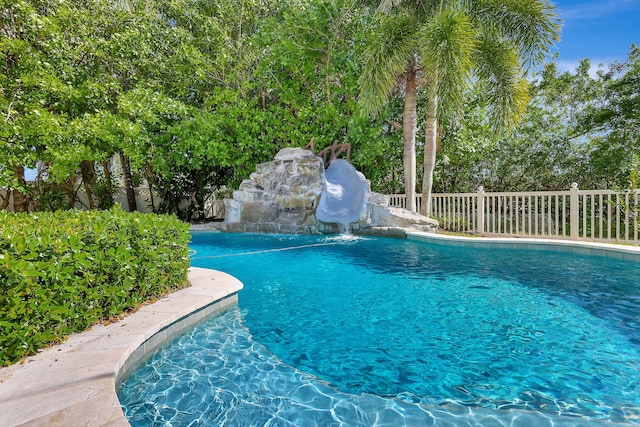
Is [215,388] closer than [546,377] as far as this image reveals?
Yes

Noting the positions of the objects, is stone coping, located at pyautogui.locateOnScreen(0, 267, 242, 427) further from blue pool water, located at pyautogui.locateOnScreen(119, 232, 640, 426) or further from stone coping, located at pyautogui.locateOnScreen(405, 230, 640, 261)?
stone coping, located at pyautogui.locateOnScreen(405, 230, 640, 261)

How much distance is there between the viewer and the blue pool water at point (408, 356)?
7.04 ft

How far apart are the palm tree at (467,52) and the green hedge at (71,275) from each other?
7.95 m

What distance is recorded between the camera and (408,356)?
2891 mm

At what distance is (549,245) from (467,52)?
5177 mm

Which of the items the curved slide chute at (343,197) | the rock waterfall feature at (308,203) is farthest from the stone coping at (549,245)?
the curved slide chute at (343,197)

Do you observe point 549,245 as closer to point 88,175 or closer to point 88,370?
point 88,370

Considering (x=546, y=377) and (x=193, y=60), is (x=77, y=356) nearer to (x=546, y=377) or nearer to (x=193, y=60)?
(x=546, y=377)

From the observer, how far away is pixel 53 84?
10008 millimetres

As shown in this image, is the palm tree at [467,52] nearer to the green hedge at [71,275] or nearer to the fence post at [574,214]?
the fence post at [574,214]

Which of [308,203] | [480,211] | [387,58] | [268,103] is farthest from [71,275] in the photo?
[268,103]

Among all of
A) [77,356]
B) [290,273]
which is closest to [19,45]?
[290,273]

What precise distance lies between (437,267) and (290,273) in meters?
2.67

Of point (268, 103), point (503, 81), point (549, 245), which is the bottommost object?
point (549, 245)
